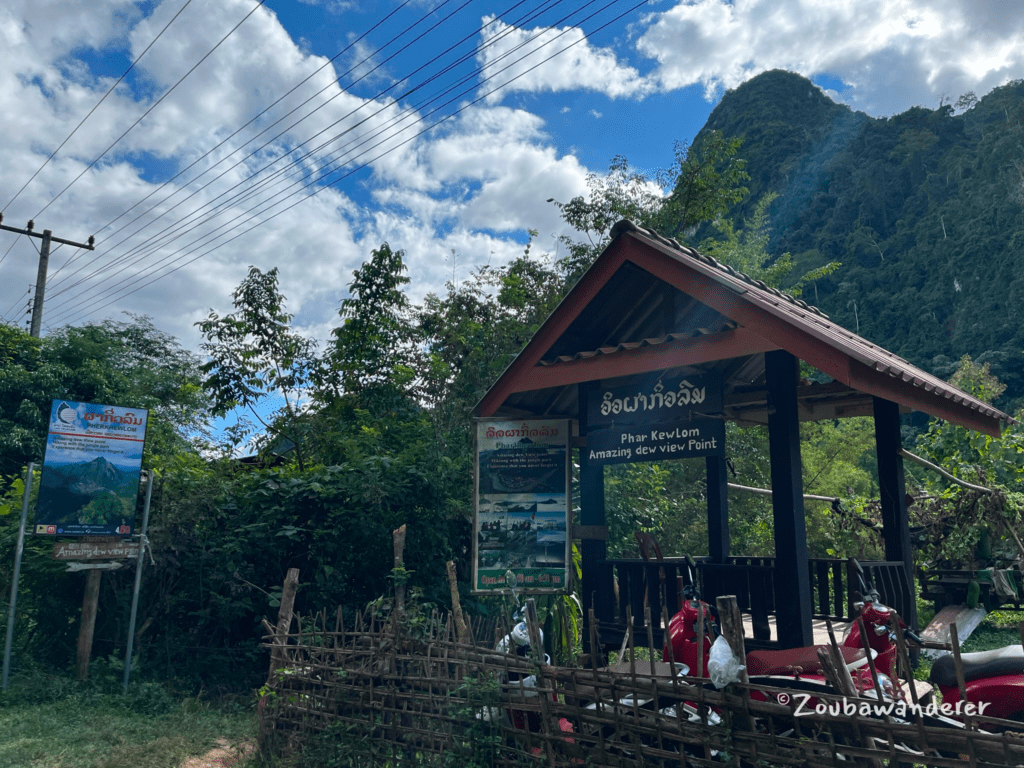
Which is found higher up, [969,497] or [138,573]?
[969,497]

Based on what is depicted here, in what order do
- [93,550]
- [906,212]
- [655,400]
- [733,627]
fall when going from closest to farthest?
[733,627] < [655,400] < [93,550] < [906,212]

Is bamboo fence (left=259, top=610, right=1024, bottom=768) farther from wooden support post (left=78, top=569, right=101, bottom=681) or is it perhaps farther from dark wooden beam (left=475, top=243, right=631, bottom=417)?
wooden support post (left=78, top=569, right=101, bottom=681)

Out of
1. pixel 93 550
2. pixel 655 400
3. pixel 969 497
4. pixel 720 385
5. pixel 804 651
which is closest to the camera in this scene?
pixel 804 651

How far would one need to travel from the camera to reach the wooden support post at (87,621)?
8938 mm

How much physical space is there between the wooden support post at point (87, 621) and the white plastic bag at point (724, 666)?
771cm

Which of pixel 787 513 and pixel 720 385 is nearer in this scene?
pixel 787 513

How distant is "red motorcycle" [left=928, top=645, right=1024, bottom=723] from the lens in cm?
495

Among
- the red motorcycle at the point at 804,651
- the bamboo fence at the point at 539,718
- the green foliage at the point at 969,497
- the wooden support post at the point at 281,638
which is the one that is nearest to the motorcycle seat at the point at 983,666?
the red motorcycle at the point at 804,651

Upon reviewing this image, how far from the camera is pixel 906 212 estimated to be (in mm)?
58969

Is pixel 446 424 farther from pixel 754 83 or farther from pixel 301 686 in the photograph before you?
pixel 754 83

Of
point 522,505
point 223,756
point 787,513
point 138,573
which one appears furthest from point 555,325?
point 138,573

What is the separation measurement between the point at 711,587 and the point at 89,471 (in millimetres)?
7237

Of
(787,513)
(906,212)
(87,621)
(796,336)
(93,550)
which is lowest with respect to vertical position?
(87,621)

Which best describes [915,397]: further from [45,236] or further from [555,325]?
[45,236]
